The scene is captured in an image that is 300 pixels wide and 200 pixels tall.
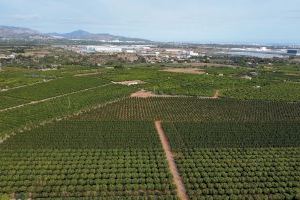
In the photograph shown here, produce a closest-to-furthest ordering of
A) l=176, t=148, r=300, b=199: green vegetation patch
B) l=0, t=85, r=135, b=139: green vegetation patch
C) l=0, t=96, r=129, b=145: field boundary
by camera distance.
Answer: l=176, t=148, r=300, b=199: green vegetation patch
l=0, t=96, r=129, b=145: field boundary
l=0, t=85, r=135, b=139: green vegetation patch

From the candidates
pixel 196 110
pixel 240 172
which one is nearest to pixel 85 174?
pixel 240 172

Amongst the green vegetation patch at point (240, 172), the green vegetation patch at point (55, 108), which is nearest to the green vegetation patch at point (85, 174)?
the green vegetation patch at point (240, 172)

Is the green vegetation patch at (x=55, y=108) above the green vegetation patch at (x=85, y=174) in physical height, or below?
above

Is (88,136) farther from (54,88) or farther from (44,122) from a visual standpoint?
(54,88)

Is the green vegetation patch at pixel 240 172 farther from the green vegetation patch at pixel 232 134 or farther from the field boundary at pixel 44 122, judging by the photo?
the field boundary at pixel 44 122

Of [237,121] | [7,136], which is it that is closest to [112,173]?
[7,136]

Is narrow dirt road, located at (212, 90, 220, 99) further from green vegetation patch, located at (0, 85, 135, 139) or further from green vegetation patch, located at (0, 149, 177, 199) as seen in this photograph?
green vegetation patch, located at (0, 149, 177, 199)

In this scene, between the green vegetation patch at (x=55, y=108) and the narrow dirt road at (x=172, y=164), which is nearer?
the narrow dirt road at (x=172, y=164)

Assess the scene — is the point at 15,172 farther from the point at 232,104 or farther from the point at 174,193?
the point at 232,104

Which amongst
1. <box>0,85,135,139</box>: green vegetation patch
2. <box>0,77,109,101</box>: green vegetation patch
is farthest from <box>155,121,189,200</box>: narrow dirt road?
<box>0,77,109,101</box>: green vegetation patch
